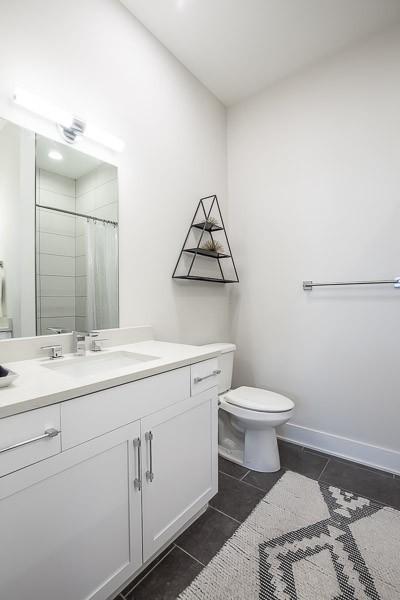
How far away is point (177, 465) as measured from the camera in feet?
3.94

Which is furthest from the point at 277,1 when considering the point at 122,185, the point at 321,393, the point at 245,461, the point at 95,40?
the point at 245,461

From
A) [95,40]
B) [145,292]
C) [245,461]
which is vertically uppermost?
[95,40]

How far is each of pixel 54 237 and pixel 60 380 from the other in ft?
2.47

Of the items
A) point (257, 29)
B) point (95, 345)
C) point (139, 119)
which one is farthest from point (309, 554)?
point (257, 29)

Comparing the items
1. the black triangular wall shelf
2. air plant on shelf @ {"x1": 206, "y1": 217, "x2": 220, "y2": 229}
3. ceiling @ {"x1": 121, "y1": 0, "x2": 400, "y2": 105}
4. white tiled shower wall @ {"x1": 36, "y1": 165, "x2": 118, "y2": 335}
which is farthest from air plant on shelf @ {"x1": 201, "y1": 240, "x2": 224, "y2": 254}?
ceiling @ {"x1": 121, "y1": 0, "x2": 400, "y2": 105}

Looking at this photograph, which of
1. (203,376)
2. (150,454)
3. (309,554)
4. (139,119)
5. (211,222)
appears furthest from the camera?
(211,222)

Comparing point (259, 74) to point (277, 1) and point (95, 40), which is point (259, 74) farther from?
point (95, 40)

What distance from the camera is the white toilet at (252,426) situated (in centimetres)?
171

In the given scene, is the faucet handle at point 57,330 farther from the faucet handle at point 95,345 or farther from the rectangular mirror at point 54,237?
the faucet handle at point 95,345

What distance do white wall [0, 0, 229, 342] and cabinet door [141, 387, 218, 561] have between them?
0.68 metres

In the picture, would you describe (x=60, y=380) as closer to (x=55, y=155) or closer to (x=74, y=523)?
(x=74, y=523)

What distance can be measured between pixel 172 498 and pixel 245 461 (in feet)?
2.59

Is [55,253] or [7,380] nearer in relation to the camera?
[7,380]

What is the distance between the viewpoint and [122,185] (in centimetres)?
165
